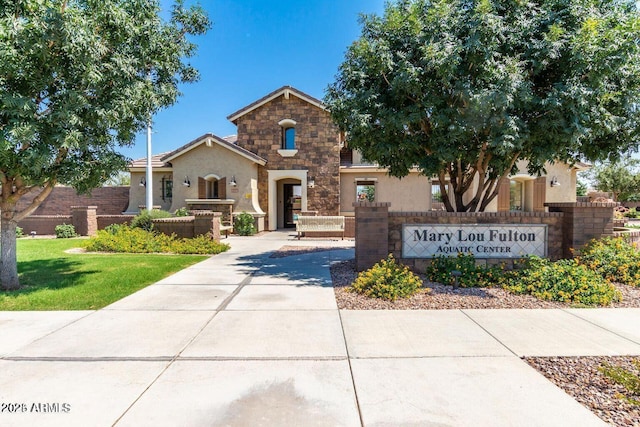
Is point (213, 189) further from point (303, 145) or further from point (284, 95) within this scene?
point (284, 95)

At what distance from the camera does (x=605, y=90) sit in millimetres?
6320

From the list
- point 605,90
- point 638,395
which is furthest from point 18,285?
point 605,90

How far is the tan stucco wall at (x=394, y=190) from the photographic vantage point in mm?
18630

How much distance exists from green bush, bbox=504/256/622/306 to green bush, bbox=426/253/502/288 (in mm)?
337

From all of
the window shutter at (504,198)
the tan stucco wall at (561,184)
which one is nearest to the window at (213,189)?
the window shutter at (504,198)

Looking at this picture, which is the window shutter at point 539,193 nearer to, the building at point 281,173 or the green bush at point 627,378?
the building at point 281,173

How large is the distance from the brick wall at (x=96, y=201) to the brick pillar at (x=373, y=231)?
55.8ft

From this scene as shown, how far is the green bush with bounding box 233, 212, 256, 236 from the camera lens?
16.3m

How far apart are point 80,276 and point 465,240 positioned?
8.90 m

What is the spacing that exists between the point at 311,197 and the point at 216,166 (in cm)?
526

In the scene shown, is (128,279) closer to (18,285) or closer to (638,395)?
(18,285)

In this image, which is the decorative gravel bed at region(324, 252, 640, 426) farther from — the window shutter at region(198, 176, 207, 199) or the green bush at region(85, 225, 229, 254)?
the window shutter at region(198, 176, 207, 199)

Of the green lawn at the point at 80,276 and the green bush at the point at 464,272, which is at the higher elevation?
the green bush at the point at 464,272

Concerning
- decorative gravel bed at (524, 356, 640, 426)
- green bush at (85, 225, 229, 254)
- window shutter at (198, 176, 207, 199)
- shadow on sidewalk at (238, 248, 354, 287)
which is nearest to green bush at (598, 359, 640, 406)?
decorative gravel bed at (524, 356, 640, 426)
